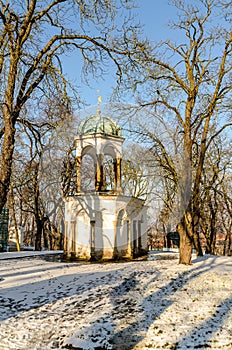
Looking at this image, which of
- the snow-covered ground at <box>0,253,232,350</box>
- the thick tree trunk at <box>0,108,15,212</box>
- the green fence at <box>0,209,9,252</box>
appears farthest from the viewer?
the green fence at <box>0,209,9,252</box>

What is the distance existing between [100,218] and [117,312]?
1092 cm

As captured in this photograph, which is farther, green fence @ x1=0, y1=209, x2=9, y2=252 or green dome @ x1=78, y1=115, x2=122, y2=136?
green fence @ x1=0, y1=209, x2=9, y2=252

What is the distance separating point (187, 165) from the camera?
12.0 meters

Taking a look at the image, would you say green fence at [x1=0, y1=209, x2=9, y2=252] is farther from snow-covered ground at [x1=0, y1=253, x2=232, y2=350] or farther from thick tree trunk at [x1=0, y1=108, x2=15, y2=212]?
thick tree trunk at [x1=0, y1=108, x2=15, y2=212]

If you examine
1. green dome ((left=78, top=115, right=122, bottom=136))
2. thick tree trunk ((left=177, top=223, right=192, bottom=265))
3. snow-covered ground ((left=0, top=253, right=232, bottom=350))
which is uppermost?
green dome ((left=78, top=115, right=122, bottom=136))

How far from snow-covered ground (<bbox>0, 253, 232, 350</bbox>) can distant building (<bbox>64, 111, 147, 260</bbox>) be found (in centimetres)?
712

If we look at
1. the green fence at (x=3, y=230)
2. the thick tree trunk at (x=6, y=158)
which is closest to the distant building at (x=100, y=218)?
the thick tree trunk at (x=6, y=158)

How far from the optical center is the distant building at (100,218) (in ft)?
54.9

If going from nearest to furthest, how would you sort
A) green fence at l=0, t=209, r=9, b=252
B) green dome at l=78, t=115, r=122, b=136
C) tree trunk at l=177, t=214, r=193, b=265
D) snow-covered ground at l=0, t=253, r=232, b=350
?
snow-covered ground at l=0, t=253, r=232, b=350 → tree trunk at l=177, t=214, r=193, b=265 → green dome at l=78, t=115, r=122, b=136 → green fence at l=0, t=209, r=9, b=252

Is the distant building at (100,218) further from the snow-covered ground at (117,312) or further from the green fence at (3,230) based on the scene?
the green fence at (3,230)

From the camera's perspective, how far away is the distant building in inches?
659

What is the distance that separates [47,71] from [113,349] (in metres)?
7.45

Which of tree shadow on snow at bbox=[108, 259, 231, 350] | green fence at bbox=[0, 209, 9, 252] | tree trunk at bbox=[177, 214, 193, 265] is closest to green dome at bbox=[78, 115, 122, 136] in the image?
tree trunk at bbox=[177, 214, 193, 265]

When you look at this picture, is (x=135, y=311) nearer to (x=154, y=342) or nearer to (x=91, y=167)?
(x=154, y=342)
